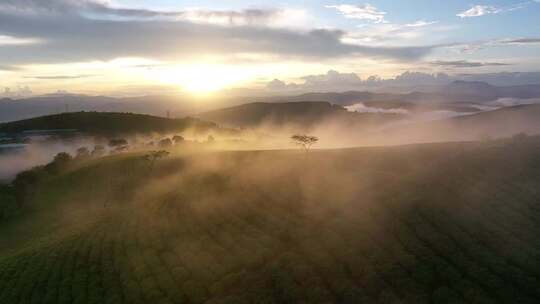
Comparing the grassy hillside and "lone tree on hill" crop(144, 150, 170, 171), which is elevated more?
"lone tree on hill" crop(144, 150, 170, 171)

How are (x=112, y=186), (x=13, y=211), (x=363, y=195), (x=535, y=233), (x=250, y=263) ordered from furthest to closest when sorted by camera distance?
1. (x=112, y=186)
2. (x=13, y=211)
3. (x=363, y=195)
4. (x=535, y=233)
5. (x=250, y=263)

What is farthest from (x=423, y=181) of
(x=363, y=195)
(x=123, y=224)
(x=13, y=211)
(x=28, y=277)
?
(x=13, y=211)

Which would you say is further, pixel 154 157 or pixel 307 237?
pixel 154 157

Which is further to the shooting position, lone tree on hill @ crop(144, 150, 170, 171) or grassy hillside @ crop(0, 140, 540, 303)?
lone tree on hill @ crop(144, 150, 170, 171)

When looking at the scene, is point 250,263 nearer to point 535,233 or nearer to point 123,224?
point 123,224

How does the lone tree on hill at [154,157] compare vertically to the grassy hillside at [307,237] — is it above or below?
above

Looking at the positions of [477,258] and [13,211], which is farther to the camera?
[13,211]

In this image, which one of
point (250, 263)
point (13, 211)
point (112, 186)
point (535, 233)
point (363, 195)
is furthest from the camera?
point (112, 186)

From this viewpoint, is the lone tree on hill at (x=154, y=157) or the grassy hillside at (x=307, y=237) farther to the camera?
the lone tree on hill at (x=154, y=157)
